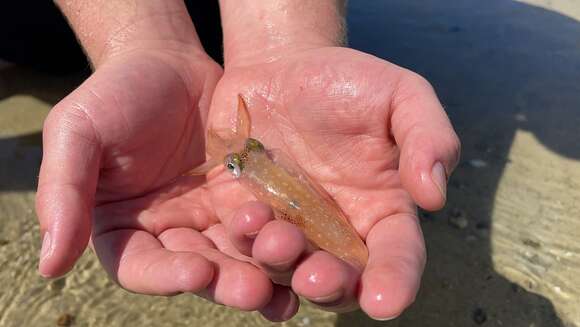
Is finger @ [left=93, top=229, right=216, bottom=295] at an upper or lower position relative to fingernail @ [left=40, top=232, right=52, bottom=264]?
lower

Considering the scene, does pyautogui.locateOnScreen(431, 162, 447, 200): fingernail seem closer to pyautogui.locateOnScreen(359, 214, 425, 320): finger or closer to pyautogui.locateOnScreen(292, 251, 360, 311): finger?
pyautogui.locateOnScreen(359, 214, 425, 320): finger

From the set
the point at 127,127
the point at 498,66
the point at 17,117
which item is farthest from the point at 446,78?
the point at 17,117

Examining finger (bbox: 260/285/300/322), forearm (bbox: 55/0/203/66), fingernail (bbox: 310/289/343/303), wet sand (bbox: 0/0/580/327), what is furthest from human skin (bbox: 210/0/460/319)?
wet sand (bbox: 0/0/580/327)

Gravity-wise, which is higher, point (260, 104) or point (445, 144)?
point (445, 144)

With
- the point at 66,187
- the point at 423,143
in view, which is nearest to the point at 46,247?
the point at 66,187

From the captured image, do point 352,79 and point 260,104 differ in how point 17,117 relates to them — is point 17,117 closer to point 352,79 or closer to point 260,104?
point 260,104

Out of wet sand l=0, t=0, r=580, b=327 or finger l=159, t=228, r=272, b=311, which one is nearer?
finger l=159, t=228, r=272, b=311

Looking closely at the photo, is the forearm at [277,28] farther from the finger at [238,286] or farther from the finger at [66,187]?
the finger at [238,286]
